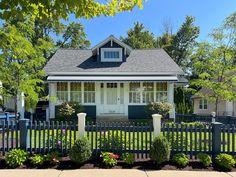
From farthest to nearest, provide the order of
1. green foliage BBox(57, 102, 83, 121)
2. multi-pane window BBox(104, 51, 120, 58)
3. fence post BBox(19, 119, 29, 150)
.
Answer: multi-pane window BBox(104, 51, 120, 58) < green foliage BBox(57, 102, 83, 121) < fence post BBox(19, 119, 29, 150)

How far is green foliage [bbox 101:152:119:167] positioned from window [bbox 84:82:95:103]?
1307 centimetres

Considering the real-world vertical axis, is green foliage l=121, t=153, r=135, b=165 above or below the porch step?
below

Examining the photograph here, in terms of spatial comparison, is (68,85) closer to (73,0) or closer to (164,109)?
(164,109)

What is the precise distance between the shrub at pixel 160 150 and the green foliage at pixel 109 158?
1076 mm

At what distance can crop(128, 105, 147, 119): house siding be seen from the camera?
20938mm

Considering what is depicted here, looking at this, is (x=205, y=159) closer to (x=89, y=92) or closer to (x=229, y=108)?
(x=89, y=92)

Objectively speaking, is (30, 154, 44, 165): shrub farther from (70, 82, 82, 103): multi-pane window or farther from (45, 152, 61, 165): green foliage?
(70, 82, 82, 103): multi-pane window

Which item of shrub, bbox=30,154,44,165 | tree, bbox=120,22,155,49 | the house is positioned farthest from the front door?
tree, bbox=120,22,155,49

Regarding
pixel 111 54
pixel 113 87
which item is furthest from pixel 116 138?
pixel 111 54

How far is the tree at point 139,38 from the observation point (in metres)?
42.8

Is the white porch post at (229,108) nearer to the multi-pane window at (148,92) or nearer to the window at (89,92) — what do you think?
the multi-pane window at (148,92)

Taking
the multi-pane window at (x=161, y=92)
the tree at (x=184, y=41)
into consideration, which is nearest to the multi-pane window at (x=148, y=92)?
the multi-pane window at (x=161, y=92)

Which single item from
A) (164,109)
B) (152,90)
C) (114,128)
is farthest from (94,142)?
(152,90)

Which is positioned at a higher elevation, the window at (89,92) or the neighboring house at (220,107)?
the window at (89,92)
